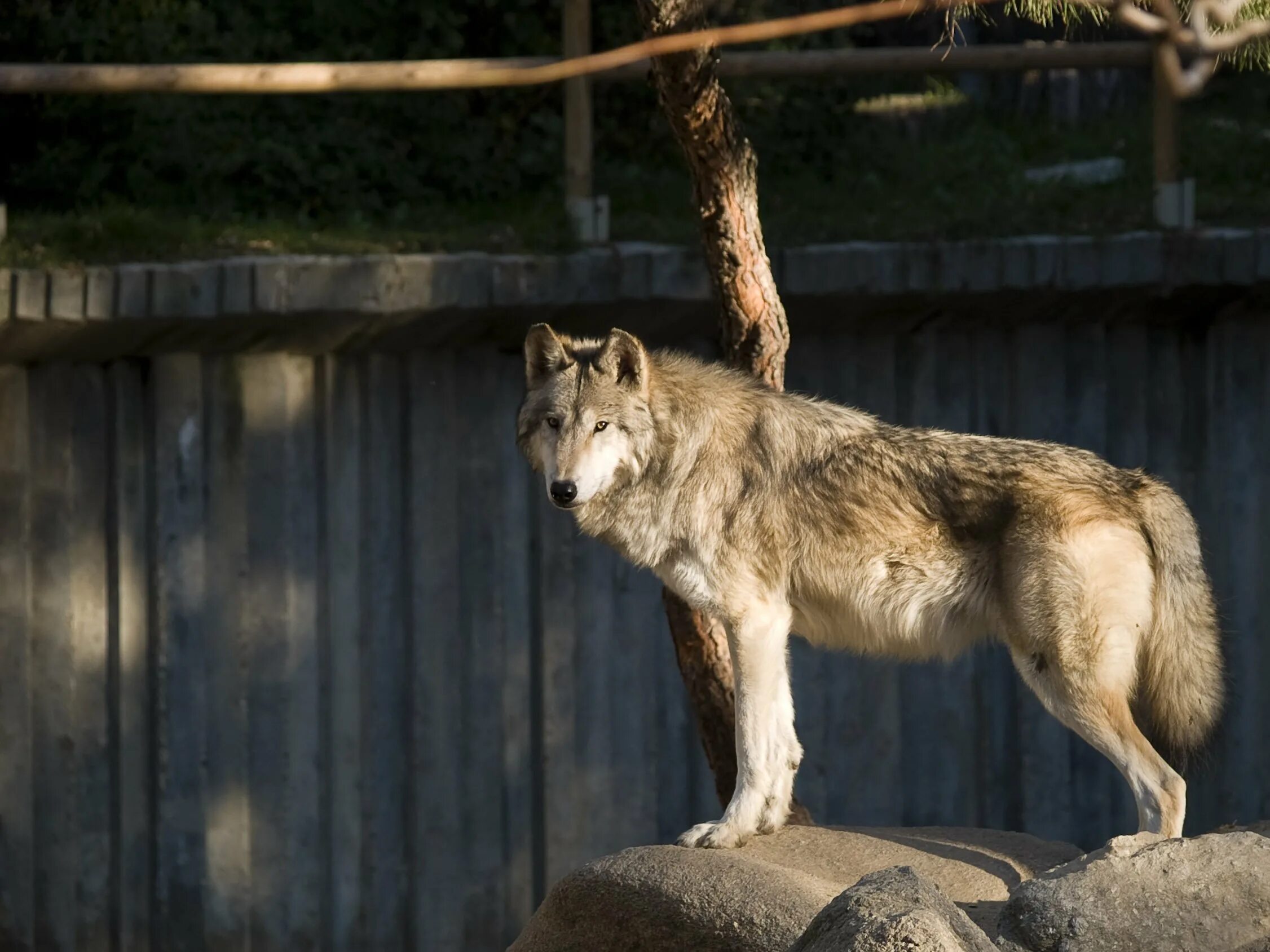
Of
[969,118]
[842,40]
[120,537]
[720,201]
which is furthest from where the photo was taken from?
[969,118]

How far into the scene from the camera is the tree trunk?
233 inches

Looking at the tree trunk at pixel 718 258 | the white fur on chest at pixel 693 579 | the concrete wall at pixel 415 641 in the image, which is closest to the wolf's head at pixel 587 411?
the white fur on chest at pixel 693 579

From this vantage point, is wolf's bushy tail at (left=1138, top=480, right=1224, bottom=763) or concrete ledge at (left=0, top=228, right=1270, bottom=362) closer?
wolf's bushy tail at (left=1138, top=480, right=1224, bottom=763)

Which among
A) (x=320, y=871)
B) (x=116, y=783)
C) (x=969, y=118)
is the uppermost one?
(x=969, y=118)

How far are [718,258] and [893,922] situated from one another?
3.34m

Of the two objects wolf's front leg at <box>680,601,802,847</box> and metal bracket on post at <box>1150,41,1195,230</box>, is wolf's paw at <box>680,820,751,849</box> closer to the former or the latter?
wolf's front leg at <box>680,601,802,847</box>

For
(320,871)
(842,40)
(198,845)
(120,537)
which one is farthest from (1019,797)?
(842,40)

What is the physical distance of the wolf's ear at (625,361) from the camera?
210 inches

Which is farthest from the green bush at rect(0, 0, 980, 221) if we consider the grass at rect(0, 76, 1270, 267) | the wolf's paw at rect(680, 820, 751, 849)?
the wolf's paw at rect(680, 820, 751, 849)

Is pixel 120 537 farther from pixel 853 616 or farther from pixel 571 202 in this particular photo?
pixel 853 616

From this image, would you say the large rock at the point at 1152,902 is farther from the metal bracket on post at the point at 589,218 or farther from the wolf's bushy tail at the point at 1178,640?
the metal bracket on post at the point at 589,218

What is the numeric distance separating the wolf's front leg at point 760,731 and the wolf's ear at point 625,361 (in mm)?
837

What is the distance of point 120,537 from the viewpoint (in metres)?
7.22

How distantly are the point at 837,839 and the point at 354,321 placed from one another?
3289mm
